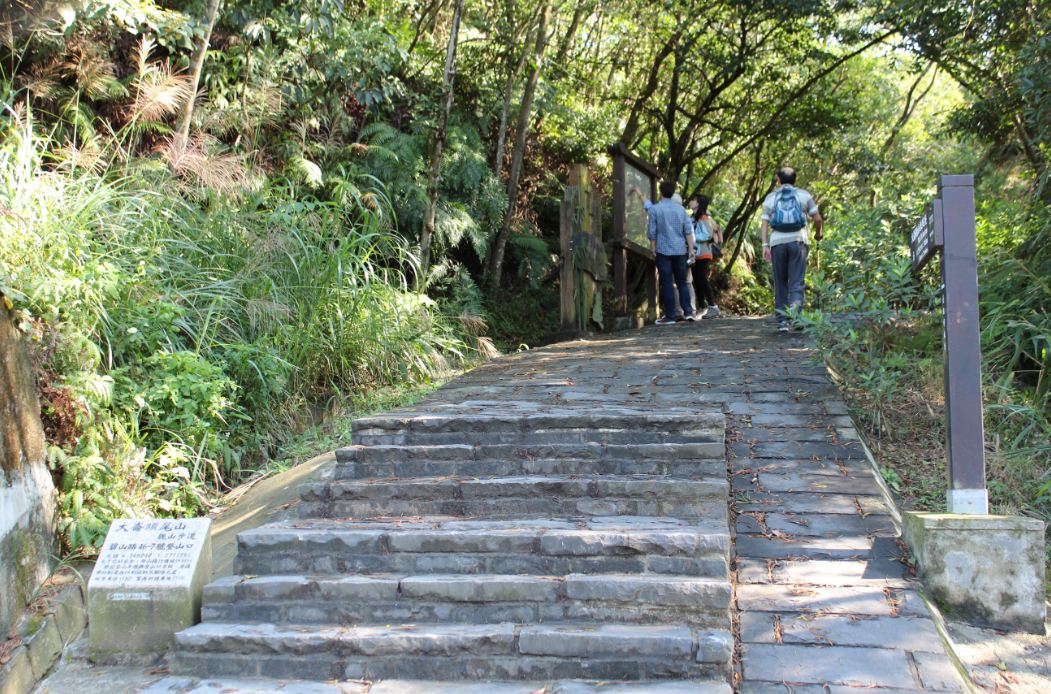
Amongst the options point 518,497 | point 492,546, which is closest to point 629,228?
point 518,497

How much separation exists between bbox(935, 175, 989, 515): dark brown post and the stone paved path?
443mm

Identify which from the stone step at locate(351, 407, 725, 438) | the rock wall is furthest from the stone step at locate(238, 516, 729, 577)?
the rock wall

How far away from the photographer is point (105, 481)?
215 inches

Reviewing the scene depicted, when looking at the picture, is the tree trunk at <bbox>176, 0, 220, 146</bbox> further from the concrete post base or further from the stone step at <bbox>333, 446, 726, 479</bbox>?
the concrete post base

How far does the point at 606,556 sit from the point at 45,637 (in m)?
2.88

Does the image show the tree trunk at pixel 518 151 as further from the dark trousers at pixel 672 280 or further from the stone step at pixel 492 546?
the stone step at pixel 492 546

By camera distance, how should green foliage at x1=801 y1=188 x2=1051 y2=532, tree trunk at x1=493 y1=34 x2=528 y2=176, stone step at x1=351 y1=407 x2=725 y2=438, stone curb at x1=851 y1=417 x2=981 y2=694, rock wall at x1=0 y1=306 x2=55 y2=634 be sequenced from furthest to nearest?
1. tree trunk at x1=493 y1=34 x2=528 y2=176
2. green foliage at x1=801 y1=188 x2=1051 y2=532
3. stone step at x1=351 y1=407 x2=725 y2=438
4. rock wall at x1=0 y1=306 x2=55 y2=634
5. stone curb at x1=851 y1=417 x2=981 y2=694

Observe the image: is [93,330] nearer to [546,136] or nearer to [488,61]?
[488,61]

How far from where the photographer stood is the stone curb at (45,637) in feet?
13.7

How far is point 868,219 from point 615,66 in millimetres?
8729

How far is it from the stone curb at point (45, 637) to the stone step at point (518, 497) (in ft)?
4.23

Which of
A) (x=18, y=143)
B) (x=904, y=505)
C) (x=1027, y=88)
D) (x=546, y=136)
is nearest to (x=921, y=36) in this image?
(x=1027, y=88)

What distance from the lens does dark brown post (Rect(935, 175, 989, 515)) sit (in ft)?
14.2

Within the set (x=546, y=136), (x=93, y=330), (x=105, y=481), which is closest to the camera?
(x=105, y=481)
